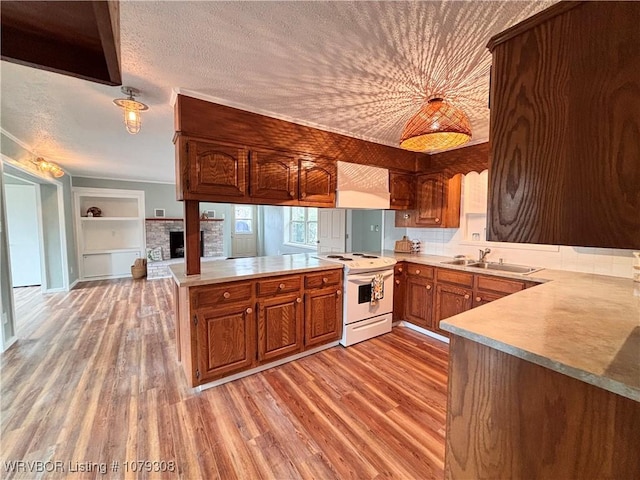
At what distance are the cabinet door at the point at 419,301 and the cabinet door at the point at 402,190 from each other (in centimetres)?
97

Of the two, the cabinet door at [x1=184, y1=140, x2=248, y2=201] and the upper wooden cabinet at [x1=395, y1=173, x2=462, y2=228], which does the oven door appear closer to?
the upper wooden cabinet at [x1=395, y1=173, x2=462, y2=228]

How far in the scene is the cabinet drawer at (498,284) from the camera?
245 centimetres

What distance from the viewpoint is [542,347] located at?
0.94 meters

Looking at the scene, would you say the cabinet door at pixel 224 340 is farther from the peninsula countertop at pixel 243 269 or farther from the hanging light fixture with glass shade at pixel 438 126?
the hanging light fixture with glass shade at pixel 438 126

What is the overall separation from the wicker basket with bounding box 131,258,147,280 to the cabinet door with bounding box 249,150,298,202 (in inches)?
217

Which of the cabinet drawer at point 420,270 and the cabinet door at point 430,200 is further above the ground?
the cabinet door at point 430,200

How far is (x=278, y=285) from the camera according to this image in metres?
2.47

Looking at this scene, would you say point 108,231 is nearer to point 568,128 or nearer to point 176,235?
point 176,235

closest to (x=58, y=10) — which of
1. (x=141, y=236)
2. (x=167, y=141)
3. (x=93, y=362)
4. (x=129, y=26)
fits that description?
(x=129, y=26)

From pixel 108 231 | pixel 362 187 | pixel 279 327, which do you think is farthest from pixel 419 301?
pixel 108 231

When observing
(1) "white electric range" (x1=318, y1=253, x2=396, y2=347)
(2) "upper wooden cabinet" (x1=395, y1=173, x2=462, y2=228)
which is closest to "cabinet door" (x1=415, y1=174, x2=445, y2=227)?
(2) "upper wooden cabinet" (x1=395, y1=173, x2=462, y2=228)

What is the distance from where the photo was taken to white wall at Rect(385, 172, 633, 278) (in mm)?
2396

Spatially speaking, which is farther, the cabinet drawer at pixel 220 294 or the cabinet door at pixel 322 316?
the cabinet door at pixel 322 316

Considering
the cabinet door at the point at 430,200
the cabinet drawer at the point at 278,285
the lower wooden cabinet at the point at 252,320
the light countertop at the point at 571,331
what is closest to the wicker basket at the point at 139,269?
the lower wooden cabinet at the point at 252,320
